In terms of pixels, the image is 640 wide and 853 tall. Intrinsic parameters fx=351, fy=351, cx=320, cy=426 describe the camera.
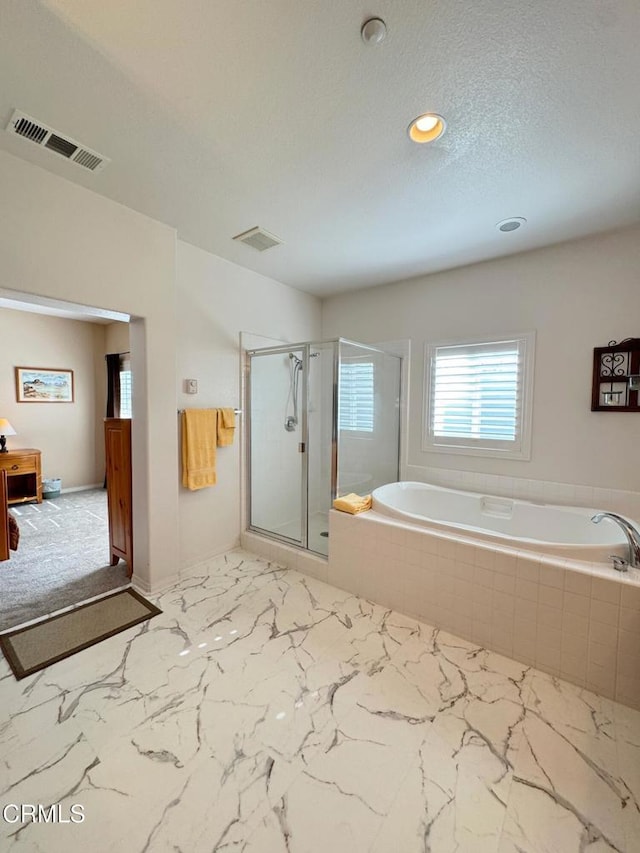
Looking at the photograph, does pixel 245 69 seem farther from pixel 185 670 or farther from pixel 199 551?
pixel 199 551

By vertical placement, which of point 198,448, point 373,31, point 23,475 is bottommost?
point 23,475

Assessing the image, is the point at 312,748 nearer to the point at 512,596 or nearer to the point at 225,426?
the point at 512,596

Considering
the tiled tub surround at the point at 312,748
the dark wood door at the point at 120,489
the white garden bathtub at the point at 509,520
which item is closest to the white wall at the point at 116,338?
the dark wood door at the point at 120,489

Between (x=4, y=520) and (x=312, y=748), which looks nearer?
(x=312, y=748)

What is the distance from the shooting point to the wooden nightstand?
14.5ft

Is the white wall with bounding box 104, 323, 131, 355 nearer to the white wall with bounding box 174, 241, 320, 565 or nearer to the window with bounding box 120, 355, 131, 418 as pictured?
the window with bounding box 120, 355, 131, 418

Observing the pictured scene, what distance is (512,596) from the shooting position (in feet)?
6.25

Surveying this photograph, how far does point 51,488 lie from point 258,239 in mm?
4567

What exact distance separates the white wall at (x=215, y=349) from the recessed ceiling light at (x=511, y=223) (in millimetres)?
2002

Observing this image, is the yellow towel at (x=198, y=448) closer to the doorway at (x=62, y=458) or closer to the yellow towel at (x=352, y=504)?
the doorway at (x=62, y=458)

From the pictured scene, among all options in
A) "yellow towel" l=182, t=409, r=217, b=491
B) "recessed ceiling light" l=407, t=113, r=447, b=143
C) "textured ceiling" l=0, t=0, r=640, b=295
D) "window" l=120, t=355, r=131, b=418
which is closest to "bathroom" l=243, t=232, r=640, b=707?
"textured ceiling" l=0, t=0, r=640, b=295

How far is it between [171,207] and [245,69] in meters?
1.13

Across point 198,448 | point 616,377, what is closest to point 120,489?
point 198,448

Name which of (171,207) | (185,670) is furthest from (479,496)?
(171,207)
